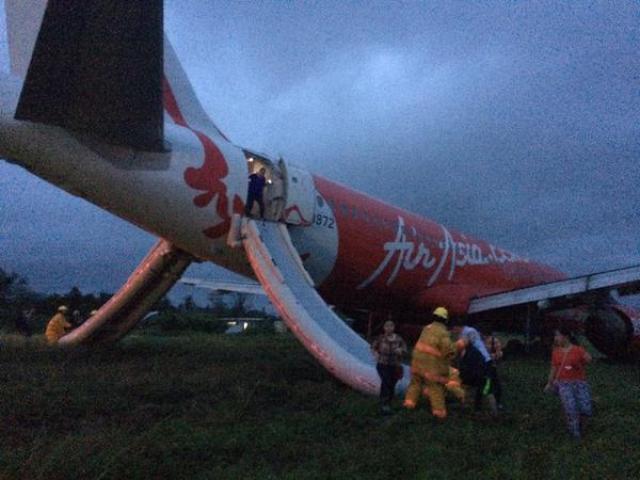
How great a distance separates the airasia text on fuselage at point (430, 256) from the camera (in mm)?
14672

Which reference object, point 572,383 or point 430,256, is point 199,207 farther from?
point 430,256

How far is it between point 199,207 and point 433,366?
513 centimetres

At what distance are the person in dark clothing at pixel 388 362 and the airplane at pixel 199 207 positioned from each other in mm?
455

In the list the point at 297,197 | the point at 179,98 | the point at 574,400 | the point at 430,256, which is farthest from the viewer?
the point at 430,256

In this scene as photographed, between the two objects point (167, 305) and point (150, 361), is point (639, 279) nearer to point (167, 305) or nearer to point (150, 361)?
point (150, 361)

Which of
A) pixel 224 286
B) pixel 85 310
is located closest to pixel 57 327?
pixel 224 286

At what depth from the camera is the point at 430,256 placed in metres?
16.0

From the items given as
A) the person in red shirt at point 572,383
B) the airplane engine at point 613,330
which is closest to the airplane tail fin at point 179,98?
the person in red shirt at point 572,383

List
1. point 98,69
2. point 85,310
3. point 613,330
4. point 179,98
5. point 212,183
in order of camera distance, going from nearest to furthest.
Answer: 1. point 98,69
2. point 212,183
3. point 179,98
4. point 613,330
5. point 85,310

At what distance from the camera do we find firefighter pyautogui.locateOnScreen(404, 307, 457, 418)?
302 inches

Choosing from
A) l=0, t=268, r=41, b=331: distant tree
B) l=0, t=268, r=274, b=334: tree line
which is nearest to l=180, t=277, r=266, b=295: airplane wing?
l=0, t=268, r=274, b=334: tree line

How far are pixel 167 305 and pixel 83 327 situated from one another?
38502mm

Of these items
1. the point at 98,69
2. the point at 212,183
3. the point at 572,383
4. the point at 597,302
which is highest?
the point at 98,69

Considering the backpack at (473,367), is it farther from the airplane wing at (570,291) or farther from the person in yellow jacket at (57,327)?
the person in yellow jacket at (57,327)
